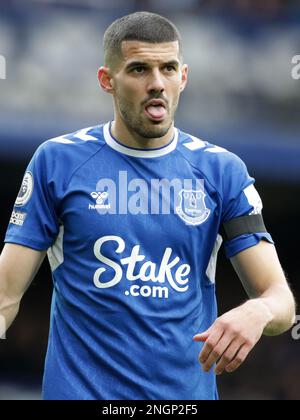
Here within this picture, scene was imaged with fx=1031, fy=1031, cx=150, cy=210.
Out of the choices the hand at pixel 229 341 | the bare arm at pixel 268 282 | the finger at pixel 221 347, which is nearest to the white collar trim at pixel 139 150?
the bare arm at pixel 268 282

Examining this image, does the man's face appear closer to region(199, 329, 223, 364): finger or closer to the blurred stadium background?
region(199, 329, 223, 364): finger

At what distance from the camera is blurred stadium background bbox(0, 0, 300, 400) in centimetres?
800

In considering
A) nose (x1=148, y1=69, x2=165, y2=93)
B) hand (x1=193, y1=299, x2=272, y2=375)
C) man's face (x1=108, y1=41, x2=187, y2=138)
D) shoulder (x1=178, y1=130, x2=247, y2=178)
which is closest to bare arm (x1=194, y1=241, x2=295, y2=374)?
hand (x1=193, y1=299, x2=272, y2=375)

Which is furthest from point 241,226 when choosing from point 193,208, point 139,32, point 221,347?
point 139,32

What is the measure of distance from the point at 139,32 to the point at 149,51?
0.13 meters

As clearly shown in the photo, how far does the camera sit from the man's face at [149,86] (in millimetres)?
4281

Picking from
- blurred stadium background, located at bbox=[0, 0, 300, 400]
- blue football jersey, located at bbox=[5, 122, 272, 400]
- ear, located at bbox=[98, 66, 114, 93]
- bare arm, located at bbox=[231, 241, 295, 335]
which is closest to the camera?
bare arm, located at bbox=[231, 241, 295, 335]

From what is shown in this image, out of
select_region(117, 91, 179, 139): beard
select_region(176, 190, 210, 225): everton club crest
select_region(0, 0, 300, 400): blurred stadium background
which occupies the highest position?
select_region(117, 91, 179, 139): beard

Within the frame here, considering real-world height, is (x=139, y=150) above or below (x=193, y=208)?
above

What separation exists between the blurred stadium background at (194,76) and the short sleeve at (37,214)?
374 centimetres

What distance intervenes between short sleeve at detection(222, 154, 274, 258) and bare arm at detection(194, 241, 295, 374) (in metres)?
0.03

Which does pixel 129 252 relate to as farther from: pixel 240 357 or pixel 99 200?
pixel 240 357

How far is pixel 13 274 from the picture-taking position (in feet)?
14.0
